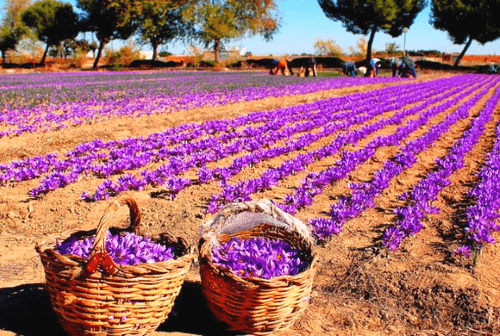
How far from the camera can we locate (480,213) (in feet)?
18.1

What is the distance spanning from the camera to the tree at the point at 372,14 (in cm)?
6525

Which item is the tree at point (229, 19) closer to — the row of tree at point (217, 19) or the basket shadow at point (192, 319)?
the row of tree at point (217, 19)

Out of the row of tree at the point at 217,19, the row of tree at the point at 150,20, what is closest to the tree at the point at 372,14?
the row of tree at the point at 217,19

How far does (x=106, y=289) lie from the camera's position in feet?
9.93

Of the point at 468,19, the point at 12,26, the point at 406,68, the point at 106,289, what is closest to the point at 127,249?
the point at 106,289

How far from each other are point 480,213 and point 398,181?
7.36 feet

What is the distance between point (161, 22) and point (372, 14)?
30.0m

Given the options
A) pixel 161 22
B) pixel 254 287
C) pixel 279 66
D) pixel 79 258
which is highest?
pixel 161 22

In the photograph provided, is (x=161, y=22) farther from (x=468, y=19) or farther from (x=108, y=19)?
(x=468, y=19)

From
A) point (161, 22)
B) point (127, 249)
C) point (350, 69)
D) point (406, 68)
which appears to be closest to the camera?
point (127, 249)

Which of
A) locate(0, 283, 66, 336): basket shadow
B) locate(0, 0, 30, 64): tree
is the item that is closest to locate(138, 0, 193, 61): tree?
locate(0, 0, 30, 64): tree

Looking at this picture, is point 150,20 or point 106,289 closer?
point 106,289

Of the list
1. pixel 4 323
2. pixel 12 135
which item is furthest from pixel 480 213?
pixel 12 135

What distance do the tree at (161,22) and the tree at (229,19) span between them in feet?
7.87
